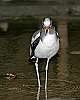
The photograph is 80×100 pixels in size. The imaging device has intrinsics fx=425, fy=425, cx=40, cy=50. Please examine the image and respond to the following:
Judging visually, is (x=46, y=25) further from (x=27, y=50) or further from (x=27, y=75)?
(x=27, y=50)

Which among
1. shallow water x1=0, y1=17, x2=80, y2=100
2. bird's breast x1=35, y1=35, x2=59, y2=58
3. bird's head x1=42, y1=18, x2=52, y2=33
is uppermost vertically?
bird's head x1=42, y1=18, x2=52, y2=33

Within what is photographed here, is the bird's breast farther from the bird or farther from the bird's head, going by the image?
the bird's head

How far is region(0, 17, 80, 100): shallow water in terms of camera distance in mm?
7348

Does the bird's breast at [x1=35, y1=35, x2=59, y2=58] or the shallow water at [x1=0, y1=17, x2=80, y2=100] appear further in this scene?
the bird's breast at [x1=35, y1=35, x2=59, y2=58]

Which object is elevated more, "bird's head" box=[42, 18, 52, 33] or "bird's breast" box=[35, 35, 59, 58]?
"bird's head" box=[42, 18, 52, 33]

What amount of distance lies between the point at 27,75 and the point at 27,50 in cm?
278

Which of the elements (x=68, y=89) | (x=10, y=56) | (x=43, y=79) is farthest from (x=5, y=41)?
(x=68, y=89)

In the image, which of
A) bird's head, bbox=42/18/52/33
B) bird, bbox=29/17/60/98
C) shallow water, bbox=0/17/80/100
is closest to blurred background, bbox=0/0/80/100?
shallow water, bbox=0/17/80/100

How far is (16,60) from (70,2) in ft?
28.3

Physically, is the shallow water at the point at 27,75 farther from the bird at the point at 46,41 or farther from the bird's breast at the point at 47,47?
the bird's breast at the point at 47,47

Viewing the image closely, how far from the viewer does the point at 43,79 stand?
332 inches

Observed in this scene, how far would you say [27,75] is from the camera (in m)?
8.74

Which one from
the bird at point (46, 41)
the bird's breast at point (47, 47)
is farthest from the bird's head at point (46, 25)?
the bird's breast at point (47, 47)

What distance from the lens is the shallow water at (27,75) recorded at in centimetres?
735
